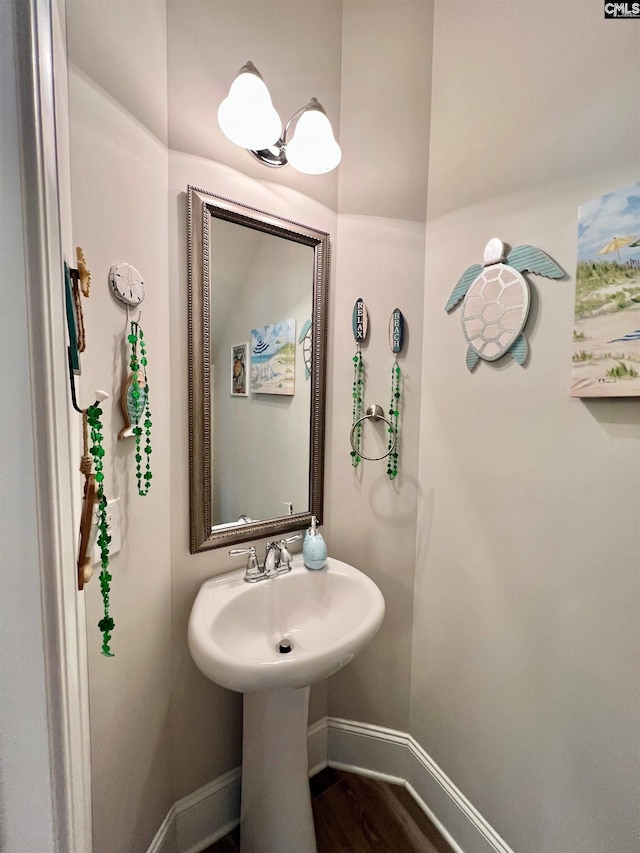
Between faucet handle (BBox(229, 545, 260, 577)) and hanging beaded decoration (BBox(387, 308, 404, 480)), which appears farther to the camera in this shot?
hanging beaded decoration (BBox(387, 308, 404, 480))

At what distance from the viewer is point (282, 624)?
1.03 metres

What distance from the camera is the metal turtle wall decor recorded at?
0.84 m

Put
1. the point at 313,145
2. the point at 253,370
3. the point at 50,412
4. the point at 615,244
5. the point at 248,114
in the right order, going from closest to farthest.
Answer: the point at 50,412 → the point at 615,244 → the point at 248,114 → the point at 313,145 → the point at 253,370

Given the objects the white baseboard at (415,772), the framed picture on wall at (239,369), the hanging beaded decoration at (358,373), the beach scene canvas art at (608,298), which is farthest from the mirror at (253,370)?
the white baseboard at (415,772)

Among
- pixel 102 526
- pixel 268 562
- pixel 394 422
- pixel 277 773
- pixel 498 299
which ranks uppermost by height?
pixel 498 299

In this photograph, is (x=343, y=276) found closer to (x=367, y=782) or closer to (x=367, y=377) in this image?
(x=367, y=377)

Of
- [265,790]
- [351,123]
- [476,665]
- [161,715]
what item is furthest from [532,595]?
[351,123]

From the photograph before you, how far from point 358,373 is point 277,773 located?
1.22m

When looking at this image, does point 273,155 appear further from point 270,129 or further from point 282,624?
point 282,624

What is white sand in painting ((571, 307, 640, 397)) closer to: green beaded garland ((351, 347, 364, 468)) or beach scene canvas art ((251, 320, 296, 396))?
green beaded garland ((351, 347, 364, 468))

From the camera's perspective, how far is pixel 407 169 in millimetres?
1106

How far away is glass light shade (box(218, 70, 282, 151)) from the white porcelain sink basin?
1.24 m

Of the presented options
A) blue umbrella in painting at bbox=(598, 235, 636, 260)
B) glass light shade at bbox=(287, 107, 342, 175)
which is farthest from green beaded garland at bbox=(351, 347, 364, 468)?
blue umbrella in painting at bbox=(598, 235, 636, 260)

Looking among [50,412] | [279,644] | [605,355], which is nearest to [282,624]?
[279,644]
